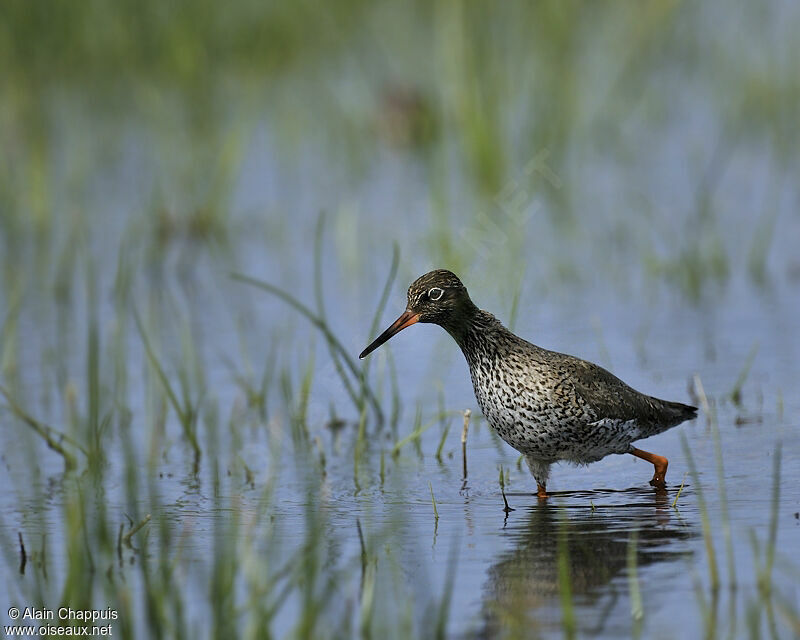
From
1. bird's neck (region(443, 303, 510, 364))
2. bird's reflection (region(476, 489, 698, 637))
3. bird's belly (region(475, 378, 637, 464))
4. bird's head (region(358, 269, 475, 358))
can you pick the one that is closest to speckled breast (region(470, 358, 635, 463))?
bird's belly (region(475, 378, 637, 464))

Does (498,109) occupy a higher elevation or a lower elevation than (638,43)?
lower

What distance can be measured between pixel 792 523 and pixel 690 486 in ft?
3.48

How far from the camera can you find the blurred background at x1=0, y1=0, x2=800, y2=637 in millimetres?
6480

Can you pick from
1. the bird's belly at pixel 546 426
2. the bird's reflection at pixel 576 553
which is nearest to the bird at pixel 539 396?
the bird's belly at pixel 546 426

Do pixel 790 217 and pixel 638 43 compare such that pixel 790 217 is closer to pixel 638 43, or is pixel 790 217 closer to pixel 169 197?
pixel 638 43

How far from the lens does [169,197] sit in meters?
13.9

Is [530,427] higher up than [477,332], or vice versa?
[477,332]

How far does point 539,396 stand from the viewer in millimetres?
7129

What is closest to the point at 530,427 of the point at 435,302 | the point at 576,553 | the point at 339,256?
the point at 435,302

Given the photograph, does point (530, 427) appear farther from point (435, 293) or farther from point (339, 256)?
point (339, 256)

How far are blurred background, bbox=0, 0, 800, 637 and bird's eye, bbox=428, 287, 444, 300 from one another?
23.3 inches

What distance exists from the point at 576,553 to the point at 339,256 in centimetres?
659

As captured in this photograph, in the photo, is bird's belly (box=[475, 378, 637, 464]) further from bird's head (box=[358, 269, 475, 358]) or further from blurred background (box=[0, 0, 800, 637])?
bird's head (box=[358, 269, 475, 358])

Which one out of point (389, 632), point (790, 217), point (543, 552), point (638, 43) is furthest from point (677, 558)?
point (638, 43)
